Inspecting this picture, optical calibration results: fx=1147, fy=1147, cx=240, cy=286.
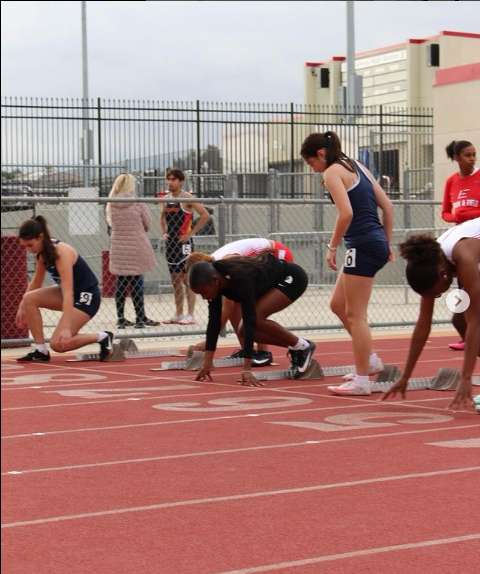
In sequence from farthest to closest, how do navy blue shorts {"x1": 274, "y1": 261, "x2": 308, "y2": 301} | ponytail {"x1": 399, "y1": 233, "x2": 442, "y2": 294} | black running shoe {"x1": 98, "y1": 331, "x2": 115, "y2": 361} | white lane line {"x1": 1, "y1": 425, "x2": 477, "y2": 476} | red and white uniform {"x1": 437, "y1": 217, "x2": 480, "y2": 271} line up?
black running shoe {"x1": 98, "y1": 331, "x2": 115, "y2": 361}, navy blue shorts {"x1": 274, "y1": 261, "x2": 308, "y2": 301}, red and white uniform {"x1": 437, "y1": 217, "x2": 480, "y2": 271}, ponytail {"x1": 399, "y1": 233, "x2": 442, "y2": 294}, white lane line {"x1": 1, "y1": 425, "x2": 477, "y2": 476}

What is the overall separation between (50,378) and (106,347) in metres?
1.30

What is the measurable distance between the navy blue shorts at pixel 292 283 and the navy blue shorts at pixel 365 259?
5.03ft

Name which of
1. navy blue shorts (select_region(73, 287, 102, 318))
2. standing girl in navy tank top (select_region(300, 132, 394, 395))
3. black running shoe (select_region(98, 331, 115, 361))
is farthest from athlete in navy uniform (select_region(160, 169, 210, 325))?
standing girl in navy tank top (select_region(300, 132, 394, 395))

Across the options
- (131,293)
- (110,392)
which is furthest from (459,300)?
(131,293)

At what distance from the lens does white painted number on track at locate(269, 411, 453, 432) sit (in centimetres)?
700

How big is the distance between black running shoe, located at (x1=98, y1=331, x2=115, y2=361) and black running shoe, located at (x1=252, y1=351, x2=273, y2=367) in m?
1.44

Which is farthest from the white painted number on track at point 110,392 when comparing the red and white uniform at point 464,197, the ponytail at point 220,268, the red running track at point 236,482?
the red and white uniform at point 464,197

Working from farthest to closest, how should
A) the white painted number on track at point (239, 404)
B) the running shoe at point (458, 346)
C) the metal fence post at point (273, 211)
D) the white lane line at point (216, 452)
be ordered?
the metal fence post at point (273, 211)
the running shoe at point (458, 346)
the white painted number on track at point (239, 404)
the white lane line at point (216, 452)

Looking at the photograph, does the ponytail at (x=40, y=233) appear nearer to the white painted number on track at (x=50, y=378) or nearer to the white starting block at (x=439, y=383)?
the white painted number on track at (x=50, y=378)

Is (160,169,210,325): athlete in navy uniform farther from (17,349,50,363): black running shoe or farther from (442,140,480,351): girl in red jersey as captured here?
(442,140,480,351): girl in red jersey

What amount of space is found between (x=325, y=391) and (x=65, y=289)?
2.85m

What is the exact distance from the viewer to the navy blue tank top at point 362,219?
321 inches

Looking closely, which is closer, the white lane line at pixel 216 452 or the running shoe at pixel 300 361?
the white lane line at pixel 216 452

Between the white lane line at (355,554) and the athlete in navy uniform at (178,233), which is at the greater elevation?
the athlete in navy uniform at (178,233)
